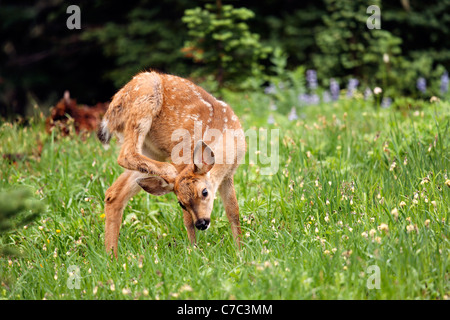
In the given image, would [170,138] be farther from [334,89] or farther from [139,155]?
[334,89]

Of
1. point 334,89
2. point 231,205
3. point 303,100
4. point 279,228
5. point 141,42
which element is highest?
point 141,42

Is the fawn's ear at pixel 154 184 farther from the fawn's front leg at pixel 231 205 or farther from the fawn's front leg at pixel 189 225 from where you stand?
the fawn's front leg at pixel 231 205

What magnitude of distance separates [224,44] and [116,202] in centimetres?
500

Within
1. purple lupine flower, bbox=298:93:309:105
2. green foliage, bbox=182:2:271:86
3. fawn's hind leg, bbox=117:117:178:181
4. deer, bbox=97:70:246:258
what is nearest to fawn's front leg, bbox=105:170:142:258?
deer, bbox=97:70:246:258

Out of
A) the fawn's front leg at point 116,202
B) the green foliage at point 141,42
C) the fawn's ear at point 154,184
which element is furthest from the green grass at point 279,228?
the green foliage at point 141,42

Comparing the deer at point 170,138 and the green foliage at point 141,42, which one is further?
the green foliage at point 141,42

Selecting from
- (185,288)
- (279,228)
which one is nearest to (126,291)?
(185,288)

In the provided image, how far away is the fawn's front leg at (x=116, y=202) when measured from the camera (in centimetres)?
479

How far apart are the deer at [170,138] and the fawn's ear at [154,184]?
0.13m

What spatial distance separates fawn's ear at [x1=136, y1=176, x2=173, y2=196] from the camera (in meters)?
4.22

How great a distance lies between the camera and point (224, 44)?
366 inches

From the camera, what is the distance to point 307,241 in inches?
164

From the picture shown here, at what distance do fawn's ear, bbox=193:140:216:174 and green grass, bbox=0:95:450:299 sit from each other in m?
0.63
